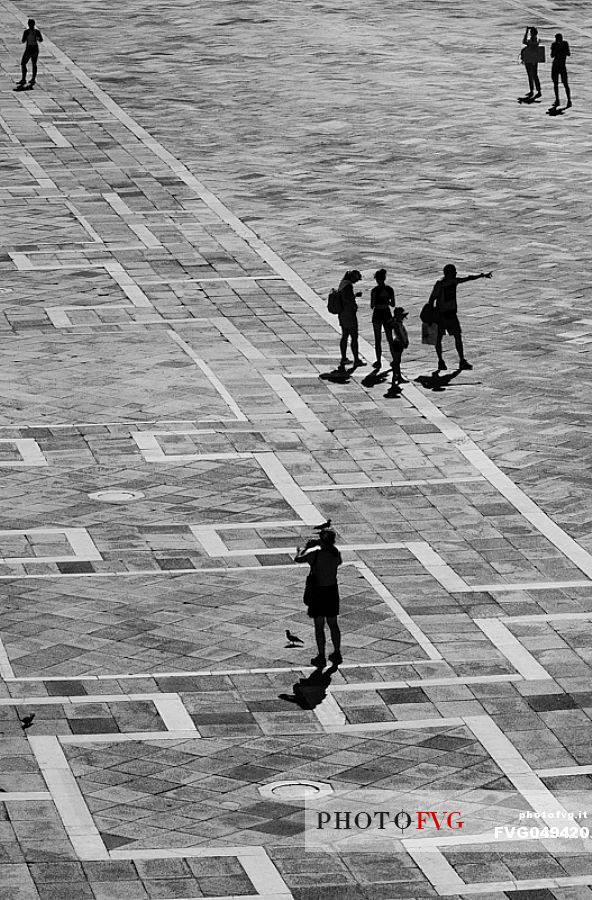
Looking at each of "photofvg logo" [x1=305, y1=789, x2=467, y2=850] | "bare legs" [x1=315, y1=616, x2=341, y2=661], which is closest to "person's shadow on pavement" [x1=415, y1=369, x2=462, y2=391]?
"bare legs" [x1=315, y1=616, x2=341, y2=661]

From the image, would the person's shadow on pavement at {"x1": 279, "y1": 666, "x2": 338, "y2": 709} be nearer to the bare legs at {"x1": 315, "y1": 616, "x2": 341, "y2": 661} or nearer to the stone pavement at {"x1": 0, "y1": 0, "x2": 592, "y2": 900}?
the stone pavement at {"x1": 0, "y1": 0, "x2": 592, "y2": 900}

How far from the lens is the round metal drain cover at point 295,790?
15.5m

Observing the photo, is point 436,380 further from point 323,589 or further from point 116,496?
point 323,589

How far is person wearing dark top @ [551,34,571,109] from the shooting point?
44.0 metres

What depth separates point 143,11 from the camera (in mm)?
58750

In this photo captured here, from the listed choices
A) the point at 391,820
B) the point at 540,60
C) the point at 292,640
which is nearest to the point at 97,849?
the point at 391,820

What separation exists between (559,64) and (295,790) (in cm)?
3164

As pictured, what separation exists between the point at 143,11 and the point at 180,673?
4403cm

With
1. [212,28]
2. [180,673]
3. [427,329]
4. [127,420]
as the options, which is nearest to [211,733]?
[180,673]

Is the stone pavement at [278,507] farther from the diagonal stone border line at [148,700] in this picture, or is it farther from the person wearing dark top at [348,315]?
the person wearing dark top at [348,315]

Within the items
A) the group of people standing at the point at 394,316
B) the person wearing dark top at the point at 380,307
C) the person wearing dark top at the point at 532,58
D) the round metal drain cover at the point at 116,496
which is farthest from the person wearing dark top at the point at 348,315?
the person wearing dark top at the point at 532,58

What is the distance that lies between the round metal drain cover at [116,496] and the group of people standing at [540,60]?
2449 centimetres

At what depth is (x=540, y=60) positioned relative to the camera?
46.0 metres

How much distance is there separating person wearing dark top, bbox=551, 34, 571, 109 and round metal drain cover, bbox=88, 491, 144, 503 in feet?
81.3
